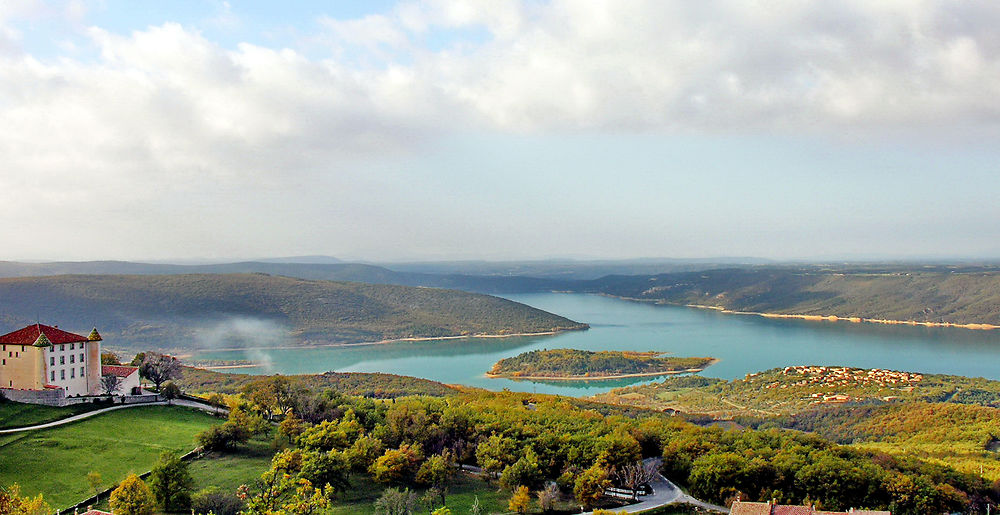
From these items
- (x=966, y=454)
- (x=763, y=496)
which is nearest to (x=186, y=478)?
(x=763, y=496)

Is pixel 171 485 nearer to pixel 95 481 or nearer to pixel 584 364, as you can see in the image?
pixel 95 481

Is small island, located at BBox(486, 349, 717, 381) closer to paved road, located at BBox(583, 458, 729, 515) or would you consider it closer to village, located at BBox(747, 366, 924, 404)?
village, located at BBox(747, 366, 924, 404)

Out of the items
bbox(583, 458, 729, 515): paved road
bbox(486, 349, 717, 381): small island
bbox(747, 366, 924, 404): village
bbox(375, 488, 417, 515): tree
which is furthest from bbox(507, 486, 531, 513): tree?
bbox(486, 349, 717, 381): small island

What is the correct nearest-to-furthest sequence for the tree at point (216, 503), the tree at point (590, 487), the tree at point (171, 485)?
1. the tree at point (216, 503)
2. the tree at point (171, 485)
3. the tree at point (590, 487)

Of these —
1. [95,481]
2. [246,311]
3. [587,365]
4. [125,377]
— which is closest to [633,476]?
[95,481]

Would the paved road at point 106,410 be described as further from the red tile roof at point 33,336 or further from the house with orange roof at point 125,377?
the red tile roof at point 33,336

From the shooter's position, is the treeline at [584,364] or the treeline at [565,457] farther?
the treeline at [584,364]

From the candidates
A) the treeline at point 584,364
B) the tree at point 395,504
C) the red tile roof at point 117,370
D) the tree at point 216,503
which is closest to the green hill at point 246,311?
the treeline at point 584,364
